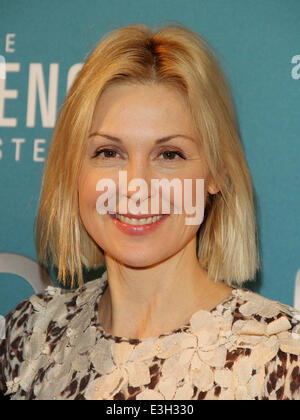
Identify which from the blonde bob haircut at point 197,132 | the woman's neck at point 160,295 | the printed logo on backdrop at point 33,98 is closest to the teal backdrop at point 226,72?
the printed logo on backdrop at point 33,98

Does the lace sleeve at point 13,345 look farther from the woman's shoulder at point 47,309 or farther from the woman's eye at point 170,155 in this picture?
the woman's eye at point 170,155

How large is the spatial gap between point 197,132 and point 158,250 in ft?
0.90

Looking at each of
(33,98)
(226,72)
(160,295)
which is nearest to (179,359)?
(160,295)

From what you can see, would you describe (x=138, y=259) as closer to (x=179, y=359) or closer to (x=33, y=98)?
(x=179, y=359)

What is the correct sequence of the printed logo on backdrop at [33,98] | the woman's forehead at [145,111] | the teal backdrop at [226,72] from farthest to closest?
the printed logo on backdrop at [33,98]
the teal backdrop at [226,72]
the woman's forehead at [145,111]

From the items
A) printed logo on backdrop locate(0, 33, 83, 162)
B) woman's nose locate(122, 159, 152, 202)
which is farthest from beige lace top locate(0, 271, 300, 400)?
printed logo on backdrop locate(0, 33, 83, 162)

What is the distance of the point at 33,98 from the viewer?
1778 millimetres

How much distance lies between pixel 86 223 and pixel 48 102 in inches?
A: 20.9

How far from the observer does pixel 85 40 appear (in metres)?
1.76

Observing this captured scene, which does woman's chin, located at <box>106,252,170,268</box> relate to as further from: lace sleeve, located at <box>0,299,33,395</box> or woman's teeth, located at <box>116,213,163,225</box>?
lace sleeve, located at <box>0,299,33,395</box>

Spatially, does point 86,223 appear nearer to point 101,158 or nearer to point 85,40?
point 101,158

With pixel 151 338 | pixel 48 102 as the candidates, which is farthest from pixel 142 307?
pixel 48 102

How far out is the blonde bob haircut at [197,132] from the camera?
134 centimetres

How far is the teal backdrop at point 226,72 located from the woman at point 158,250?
181 mm
